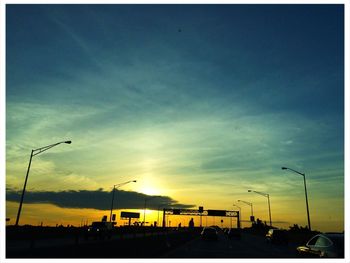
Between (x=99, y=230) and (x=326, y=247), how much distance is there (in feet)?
119

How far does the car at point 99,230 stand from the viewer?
41.9 meters

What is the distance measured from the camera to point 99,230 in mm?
42219

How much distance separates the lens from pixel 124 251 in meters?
20.1

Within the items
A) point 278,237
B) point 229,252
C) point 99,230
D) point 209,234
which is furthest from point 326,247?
point 99,230

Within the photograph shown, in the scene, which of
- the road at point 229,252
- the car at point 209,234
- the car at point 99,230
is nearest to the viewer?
the road at point 229,252

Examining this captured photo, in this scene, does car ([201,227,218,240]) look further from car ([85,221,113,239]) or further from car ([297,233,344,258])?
car ([297,233,344,258])

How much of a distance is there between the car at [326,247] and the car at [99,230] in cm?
3420

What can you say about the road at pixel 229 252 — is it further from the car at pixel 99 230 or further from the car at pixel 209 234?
the car at pixel 99 230

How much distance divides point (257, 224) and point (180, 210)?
31616 mm

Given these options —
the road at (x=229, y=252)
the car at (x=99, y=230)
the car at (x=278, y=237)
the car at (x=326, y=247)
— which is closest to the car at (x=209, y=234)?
the car at (x=278, y=237)

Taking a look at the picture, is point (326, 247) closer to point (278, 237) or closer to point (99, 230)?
point (278, 237)

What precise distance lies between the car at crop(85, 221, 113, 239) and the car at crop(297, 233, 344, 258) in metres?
34.2
